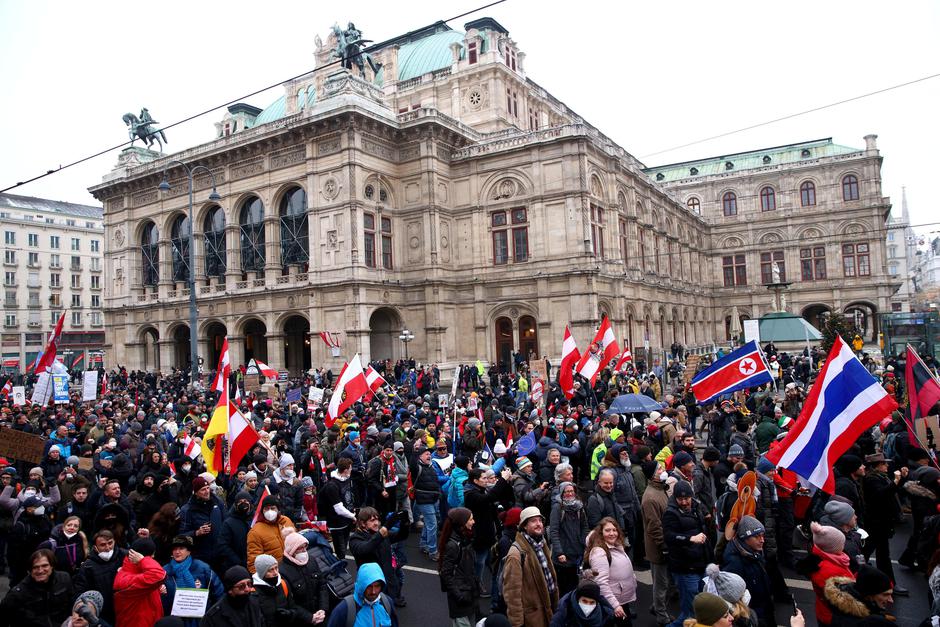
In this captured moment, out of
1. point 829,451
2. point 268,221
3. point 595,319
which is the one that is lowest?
point 829,451

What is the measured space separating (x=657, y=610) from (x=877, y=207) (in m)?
61.8

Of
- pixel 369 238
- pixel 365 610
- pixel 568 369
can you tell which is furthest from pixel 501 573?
pixel 369 238

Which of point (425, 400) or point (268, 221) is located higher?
point (268, 221)

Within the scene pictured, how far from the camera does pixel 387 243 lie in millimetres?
38188

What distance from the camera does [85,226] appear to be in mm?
76312

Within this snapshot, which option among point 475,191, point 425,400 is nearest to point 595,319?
point 475,191

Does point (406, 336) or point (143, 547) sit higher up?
point (406, 336)

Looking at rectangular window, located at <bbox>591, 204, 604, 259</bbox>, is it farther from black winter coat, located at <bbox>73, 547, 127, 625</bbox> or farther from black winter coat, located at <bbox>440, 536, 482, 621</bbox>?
black winter coat, located at <bbox>73, 547, 127, 625</bbox>

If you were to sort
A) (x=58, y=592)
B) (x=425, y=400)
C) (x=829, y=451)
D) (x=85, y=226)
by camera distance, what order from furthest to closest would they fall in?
(x=85, y=226) < (x=425, y=400) < (x=829, y=451) < (x=58, y=592)

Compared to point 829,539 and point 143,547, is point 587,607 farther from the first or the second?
point 143,547

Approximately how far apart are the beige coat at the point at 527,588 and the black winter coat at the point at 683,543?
1.53 meters

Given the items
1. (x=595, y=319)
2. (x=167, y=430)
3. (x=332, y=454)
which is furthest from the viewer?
(x=595, y=319)

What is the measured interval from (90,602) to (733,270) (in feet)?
217

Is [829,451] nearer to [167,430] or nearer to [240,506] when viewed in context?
[240,506]
